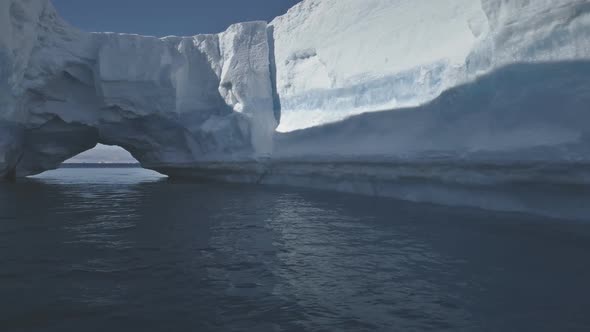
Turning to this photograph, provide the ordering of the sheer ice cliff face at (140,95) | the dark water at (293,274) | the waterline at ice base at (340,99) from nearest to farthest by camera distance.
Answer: the dark water at (293,274) < the waterline at ice base at (340,99) < the sheer ice cliff face at (140,95)

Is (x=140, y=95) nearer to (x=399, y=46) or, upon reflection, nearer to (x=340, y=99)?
(x=340, y=99)

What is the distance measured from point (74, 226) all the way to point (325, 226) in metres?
3.56

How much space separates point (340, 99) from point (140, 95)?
8.05 m

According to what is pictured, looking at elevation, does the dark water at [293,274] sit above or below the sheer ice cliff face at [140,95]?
below

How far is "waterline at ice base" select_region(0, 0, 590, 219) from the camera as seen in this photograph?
19.2ft

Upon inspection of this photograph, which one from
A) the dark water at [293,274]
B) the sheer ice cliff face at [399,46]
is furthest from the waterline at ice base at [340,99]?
the dark water at [293,274]

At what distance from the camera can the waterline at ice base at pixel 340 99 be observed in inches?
231

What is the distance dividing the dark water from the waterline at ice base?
1.51 m

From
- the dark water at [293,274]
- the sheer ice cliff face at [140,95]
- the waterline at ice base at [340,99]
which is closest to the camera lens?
the dark water at [293,274]

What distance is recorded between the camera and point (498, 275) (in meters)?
3.08

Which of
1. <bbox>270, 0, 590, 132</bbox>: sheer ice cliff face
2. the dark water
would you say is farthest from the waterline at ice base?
the dark water

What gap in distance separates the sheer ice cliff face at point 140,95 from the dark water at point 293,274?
8.33m

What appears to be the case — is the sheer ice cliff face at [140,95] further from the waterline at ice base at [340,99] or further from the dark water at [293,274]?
the dark water at [293,274]

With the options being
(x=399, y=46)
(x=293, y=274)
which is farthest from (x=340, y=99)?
(x=293, y=274)
